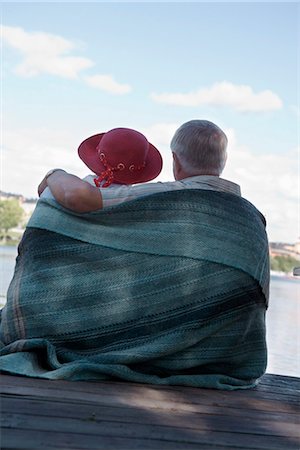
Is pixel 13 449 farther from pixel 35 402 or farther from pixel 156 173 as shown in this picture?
pixel 156 173

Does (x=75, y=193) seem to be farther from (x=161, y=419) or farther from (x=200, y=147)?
(x=161, y=419)

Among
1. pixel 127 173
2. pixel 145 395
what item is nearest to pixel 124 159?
pixel 127 173

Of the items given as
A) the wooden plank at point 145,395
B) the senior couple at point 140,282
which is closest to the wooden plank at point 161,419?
the wooden plank at point 145,395

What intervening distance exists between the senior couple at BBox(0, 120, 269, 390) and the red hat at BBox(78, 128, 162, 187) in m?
0.12

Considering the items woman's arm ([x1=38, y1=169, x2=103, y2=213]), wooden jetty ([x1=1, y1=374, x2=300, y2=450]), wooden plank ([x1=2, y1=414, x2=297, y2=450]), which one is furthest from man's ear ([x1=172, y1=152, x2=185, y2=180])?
wooden plank ([x1=2, y1=414, x2=297, y2=450])

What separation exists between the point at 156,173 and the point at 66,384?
37.4 inches

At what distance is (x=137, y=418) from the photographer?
2051 millimetres

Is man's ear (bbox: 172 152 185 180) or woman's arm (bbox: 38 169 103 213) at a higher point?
man's ear (bbox: 172 152 185 180)

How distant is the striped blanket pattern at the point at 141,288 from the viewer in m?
2.65

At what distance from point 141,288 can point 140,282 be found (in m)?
0.02

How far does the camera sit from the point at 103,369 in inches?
98.0

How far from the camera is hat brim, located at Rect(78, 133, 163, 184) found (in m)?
2.92

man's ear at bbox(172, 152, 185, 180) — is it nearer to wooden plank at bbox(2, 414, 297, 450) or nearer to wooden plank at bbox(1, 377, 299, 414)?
wooden plank at bbox(1, 377, 299, 414)

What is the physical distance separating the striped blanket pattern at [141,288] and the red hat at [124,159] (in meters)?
0.23
